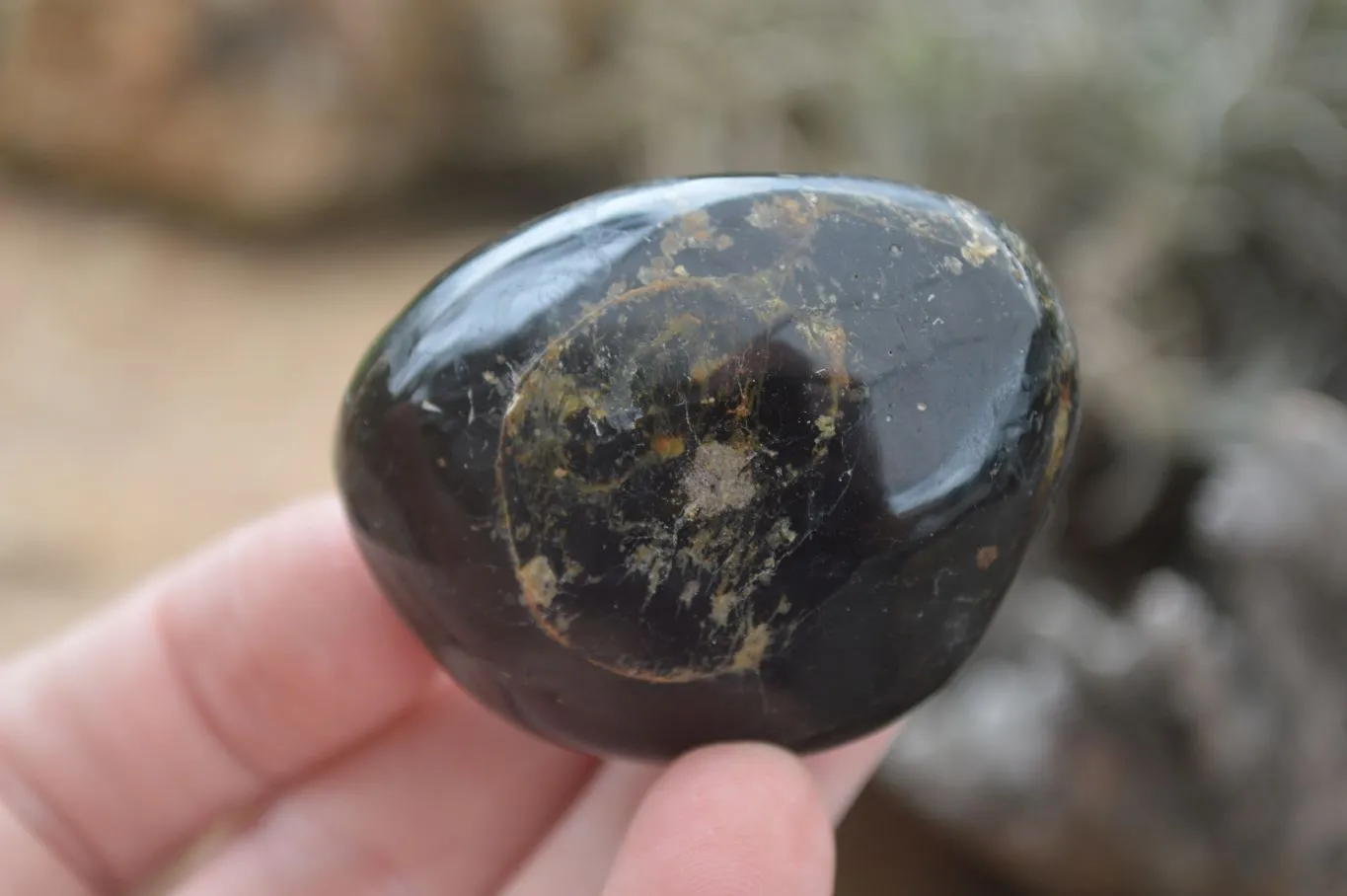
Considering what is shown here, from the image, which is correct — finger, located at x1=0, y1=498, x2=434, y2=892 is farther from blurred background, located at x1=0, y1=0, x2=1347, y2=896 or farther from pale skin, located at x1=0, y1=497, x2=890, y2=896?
blurred background, located at x1=0, y1=0, x2=1347, y2=896

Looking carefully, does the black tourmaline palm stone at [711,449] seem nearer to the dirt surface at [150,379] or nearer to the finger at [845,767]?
the finger at [845,767]

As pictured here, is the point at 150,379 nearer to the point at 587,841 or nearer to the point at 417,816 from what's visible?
the point at 417,816

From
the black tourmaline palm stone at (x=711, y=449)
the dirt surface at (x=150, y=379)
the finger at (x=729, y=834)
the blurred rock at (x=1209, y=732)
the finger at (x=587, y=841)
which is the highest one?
the black tourmaline palm stone at (x=711, y=449)

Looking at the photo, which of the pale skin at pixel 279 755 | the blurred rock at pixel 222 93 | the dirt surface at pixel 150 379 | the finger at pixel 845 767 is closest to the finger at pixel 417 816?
the pale skin at pixel 279 755

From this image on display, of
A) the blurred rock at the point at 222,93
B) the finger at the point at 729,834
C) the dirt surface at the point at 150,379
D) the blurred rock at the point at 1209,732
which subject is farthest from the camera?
the blurred rock at the point at 222,93

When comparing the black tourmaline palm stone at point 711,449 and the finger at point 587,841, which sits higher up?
the black tourmaline palm stone at point 711,449

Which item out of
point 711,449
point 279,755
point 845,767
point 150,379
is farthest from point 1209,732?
point 150,379
